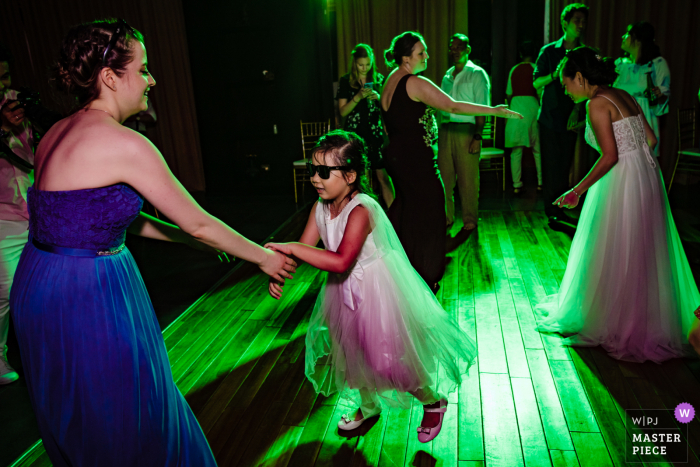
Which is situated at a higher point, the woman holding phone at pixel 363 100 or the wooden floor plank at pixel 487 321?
the woman holding phone at pixel 363 100

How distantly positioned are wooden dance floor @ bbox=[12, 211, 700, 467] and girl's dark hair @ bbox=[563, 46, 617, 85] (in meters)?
1.48

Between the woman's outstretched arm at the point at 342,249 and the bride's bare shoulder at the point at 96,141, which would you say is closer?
the bride's bare shoulder at the point at 96,141

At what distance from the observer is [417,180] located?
3.61 m

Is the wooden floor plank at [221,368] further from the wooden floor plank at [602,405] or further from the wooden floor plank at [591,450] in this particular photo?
the wooden floor plank at [602,405]

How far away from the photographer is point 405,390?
6.77 feet

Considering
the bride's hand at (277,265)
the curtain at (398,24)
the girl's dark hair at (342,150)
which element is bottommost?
the bride's hand at (277,265)

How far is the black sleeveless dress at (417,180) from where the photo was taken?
3.52m

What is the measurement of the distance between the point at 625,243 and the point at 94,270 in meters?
2.61

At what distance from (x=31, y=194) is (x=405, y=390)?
1487 mm

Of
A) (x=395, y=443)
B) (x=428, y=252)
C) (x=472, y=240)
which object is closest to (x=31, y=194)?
(x=395, y=443)

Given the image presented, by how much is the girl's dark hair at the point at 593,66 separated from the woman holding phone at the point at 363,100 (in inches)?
83.2

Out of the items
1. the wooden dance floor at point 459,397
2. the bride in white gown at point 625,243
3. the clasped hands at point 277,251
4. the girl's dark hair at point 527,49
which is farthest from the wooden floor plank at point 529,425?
the girl's dark hair at point 527,49

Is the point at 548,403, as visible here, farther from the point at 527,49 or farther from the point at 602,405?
the point at 527,49

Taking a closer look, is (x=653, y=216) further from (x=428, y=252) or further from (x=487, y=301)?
(x=428, y=252)
